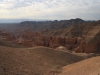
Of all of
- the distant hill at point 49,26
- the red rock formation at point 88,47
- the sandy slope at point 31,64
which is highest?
the sandy slope at point 31,64

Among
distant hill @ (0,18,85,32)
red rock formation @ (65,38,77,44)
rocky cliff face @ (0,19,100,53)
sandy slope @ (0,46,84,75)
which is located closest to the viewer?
sandy slope @ (0,46,84,75)

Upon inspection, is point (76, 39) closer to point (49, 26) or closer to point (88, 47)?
point (88, 47)

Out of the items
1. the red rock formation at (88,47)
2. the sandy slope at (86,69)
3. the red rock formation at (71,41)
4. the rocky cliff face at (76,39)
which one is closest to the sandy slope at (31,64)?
the sandy slope at (86,69)

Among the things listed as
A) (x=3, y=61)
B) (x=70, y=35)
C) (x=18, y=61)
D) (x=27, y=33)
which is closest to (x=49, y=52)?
(x=18, y=61)

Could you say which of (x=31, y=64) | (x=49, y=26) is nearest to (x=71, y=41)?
(x=31, y=64)

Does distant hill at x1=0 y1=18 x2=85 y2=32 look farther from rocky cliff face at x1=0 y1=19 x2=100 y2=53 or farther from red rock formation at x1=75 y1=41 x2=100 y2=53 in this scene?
red rock formation at x1=75 y1=41 x2=100 y2=53

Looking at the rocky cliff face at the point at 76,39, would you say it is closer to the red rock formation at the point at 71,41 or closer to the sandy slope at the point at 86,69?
the red rock formation at the point at 71,41

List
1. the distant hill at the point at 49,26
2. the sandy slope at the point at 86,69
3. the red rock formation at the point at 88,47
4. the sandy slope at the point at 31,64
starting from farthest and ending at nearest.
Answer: the distant hill at the point at 49,26, the red rock formation at the point at 88,47, the sandy slope at the point at 31,64, the sandy slope at the point at 86,69

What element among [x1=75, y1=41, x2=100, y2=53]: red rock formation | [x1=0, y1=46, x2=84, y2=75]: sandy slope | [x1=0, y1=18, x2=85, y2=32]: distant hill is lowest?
[x1=75, y1=41, x2=100, y2=53]: red rock formation

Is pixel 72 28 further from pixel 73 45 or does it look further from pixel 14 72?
pixel 14 72

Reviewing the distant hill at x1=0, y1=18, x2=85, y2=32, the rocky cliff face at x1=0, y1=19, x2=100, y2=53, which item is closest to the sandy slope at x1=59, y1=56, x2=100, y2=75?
the rocky cliff face at x1=0, y1=19, x2=100, y2=53

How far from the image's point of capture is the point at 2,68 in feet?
31.9

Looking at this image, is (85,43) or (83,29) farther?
(83,29)

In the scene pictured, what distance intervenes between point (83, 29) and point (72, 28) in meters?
3.93
